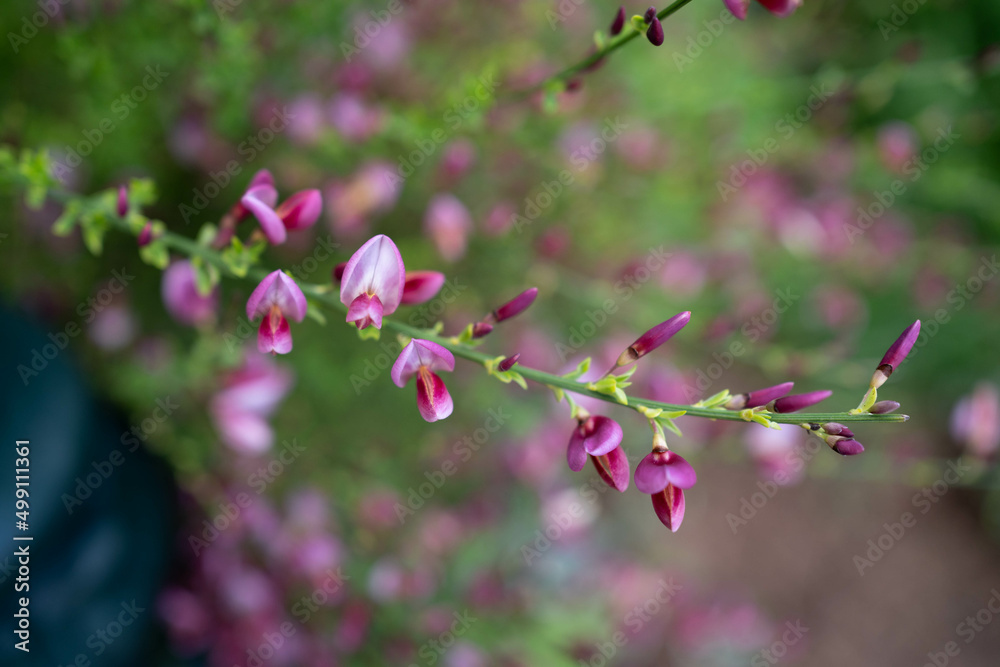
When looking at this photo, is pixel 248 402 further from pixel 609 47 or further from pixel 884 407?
pixel 884 407

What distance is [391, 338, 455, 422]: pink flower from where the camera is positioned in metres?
0.64

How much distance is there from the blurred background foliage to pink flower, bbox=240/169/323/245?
31cm

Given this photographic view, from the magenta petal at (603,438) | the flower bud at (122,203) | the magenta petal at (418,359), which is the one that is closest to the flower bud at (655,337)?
the magenta petal at (603,438)

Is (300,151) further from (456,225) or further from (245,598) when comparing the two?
(245,598)

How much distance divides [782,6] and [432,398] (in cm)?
53

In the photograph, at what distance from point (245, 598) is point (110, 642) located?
0.82 feet

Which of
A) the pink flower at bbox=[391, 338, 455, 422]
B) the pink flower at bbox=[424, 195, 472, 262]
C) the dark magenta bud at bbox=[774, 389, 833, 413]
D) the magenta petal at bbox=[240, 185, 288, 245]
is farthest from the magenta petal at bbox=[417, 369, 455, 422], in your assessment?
the pink flower at bbox=[424, 195, 472, 262]

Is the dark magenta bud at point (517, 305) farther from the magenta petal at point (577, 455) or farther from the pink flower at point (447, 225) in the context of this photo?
the pink flower at point (447, 225)

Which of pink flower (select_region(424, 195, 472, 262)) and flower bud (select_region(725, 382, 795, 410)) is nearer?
flower bud (select_region(725, 382, 795, 410))

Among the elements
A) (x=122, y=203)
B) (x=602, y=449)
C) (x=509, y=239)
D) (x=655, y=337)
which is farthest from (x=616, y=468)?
(x=509, y=239)

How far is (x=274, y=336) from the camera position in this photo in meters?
0.64

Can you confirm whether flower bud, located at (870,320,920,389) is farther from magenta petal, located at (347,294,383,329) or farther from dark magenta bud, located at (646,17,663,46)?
magenta petal, located at (347,294,383,329)

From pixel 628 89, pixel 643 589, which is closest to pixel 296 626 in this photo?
pixel 643 589

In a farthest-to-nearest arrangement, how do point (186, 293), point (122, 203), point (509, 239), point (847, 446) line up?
point (509, 239), point (186, 293), point (122, 203), point (847, 446)
